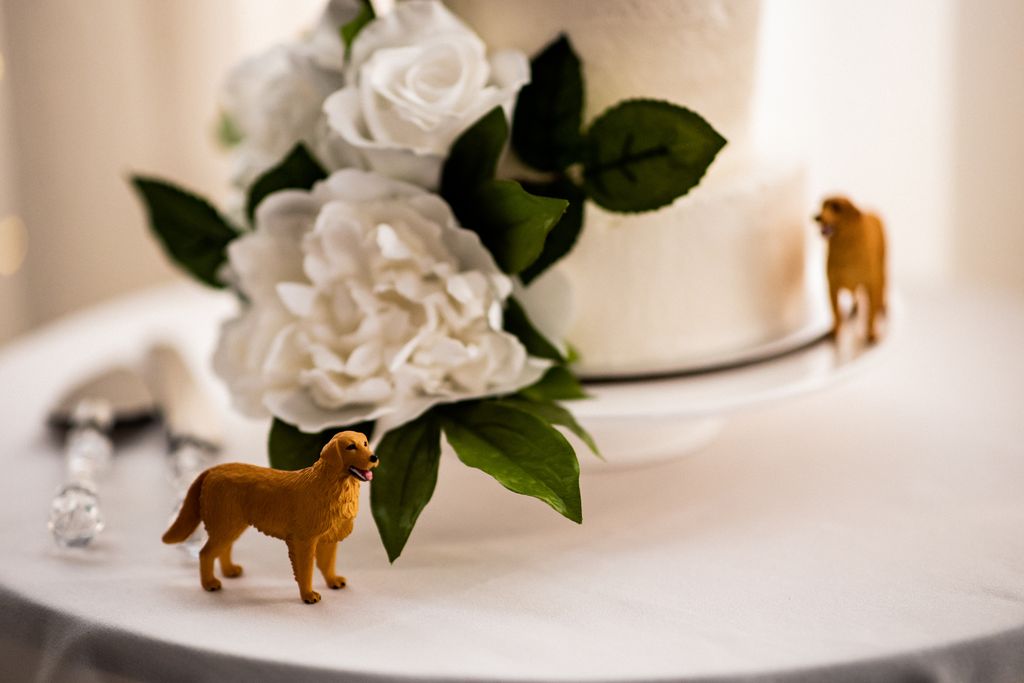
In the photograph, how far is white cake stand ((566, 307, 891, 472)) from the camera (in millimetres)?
694

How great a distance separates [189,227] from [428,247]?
10.4 inches

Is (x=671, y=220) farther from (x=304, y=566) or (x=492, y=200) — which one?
(x=304, y=566)

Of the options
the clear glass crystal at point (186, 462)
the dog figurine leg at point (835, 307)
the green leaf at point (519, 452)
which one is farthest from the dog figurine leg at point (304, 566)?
the dog figurine leg at point (835, 307)

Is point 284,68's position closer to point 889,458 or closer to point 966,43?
point 889,458

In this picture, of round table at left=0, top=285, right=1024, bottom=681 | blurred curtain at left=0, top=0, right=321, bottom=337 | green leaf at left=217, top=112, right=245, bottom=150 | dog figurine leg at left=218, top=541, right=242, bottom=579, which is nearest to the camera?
round table at left=0, top=285, right=1024, bottom=681

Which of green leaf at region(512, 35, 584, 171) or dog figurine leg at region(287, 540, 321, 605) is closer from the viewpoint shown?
dog figurine leg at region(287, 540, 321, 605)

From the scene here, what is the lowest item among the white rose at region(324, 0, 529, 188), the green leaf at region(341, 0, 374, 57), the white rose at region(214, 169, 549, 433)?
the white rose at region(214, 169, 549, 433)

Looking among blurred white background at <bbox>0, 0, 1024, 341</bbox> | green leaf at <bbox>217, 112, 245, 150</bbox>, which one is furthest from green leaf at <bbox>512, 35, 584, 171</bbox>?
blurred white background at <bbox>0, 0, 1024, 341</bbox>

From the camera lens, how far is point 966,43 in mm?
1433

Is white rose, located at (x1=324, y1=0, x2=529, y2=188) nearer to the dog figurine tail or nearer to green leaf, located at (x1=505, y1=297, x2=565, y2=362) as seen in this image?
green leaf, located at (x1=505, y1=297, x2=565, y2=362)

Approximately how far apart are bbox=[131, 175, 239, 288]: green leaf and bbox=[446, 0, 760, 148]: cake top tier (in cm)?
25

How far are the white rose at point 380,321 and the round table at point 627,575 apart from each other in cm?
11

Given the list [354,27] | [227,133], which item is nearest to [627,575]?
[354,27]

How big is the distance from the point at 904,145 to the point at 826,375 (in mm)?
920
